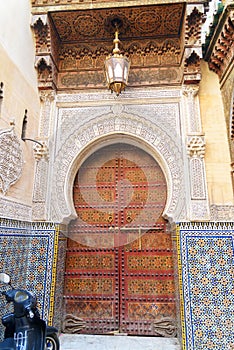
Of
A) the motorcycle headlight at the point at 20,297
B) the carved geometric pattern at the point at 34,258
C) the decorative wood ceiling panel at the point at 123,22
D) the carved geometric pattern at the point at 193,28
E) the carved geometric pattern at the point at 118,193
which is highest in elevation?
the decorative wood ceiling panel at the point at 123,22

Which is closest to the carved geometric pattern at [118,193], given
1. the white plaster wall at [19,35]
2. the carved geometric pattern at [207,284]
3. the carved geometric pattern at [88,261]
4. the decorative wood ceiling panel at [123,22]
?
the carved geometric pattern at [88,261]

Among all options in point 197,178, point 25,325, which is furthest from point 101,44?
point 25,325

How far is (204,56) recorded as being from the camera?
279 centimetres

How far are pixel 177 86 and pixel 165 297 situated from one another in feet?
7.35

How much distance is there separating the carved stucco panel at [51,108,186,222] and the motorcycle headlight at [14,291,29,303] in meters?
0.97

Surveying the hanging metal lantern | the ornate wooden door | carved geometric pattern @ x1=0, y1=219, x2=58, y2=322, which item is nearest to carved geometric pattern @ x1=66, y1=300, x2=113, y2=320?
the ornate wooden door

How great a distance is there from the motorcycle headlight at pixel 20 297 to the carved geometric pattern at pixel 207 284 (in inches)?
54.4

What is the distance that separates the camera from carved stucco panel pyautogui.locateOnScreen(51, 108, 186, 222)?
8.16ft

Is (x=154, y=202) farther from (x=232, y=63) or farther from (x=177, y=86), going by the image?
(x=232, y=63)

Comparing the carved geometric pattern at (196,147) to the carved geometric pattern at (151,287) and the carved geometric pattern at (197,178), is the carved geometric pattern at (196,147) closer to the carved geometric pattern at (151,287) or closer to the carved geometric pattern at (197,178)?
the carved geometric pattern at (197,178)

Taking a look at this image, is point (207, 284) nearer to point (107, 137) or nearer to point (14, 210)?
point (107, 137)

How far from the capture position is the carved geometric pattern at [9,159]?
6.74 feet

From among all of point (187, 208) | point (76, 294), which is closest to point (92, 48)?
point (187, 208)

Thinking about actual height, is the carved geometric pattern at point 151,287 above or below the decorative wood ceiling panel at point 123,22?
below
